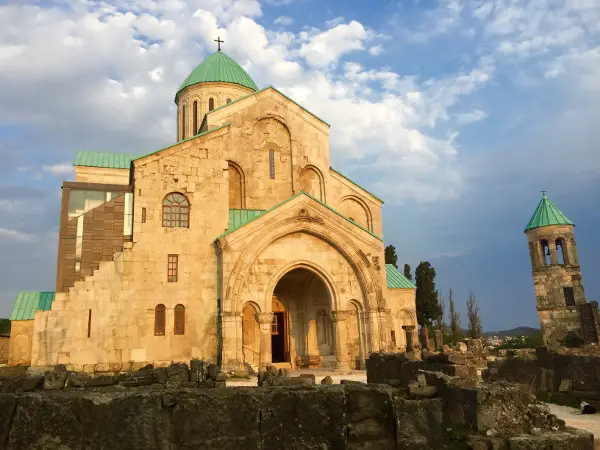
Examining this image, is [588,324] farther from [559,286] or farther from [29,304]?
[29,304]

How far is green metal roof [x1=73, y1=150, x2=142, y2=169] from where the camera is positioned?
29.5 metres

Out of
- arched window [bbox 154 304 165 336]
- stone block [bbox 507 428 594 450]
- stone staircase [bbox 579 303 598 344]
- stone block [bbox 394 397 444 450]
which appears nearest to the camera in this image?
stone block [bbox 394 397 444 450]

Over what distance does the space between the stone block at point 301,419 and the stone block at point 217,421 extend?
65 millimetres

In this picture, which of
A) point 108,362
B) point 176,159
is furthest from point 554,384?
point 176,159

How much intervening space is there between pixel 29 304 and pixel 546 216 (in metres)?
35.9

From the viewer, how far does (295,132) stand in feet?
78.6

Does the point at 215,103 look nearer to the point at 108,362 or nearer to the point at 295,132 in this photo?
the point at 295,132

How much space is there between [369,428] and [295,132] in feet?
68.3

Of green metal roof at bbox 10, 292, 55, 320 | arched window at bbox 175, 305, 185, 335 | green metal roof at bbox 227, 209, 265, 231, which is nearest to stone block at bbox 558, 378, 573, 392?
green metal roof at bbox 227, 209, 265, 231

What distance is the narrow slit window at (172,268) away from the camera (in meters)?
19.6

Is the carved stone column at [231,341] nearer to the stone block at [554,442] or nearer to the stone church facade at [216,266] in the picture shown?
the stone church facade at [216,266]

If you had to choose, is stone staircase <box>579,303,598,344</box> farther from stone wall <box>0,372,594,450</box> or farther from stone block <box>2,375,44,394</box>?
stone block <box>2,375,44,394</box>

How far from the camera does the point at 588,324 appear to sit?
3394 centimetres

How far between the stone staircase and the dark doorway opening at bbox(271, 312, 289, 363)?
2413 cm
